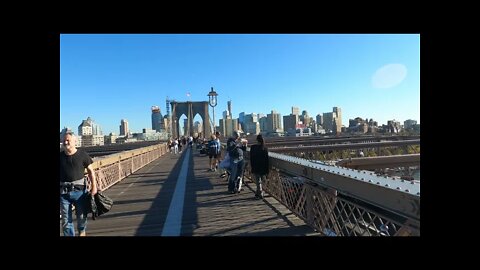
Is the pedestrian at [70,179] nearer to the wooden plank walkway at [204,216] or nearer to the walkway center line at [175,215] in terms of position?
the wooden plank walkway at [204,216]

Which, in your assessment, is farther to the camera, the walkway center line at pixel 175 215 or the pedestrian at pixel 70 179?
the walkway center line at pixel 175 215

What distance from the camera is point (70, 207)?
197 inches

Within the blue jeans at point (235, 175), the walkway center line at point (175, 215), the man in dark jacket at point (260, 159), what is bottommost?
the walkway center line at point (175, 215)

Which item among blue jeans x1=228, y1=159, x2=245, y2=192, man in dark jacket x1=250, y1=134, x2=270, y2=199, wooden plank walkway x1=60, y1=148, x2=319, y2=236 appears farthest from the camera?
blue jeans x1=228, y1=159, x2=245, y2=192

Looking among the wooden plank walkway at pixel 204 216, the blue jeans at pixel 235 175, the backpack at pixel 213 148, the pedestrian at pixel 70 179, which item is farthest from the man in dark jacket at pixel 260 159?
the backpack at pixel 213 148

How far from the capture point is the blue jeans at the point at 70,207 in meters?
4.85

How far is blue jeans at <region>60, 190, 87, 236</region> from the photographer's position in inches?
191

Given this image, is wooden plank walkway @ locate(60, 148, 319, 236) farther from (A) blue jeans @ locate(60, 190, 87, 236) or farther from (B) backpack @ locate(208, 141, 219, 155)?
(B) backpack @ locate(208, 141, 219, 155)

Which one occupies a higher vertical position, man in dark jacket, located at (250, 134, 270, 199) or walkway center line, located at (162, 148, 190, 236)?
man in dark jacket, located at (250, 134, 270, 199)

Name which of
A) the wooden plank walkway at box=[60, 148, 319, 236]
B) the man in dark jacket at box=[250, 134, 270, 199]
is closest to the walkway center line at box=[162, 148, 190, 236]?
the wooden plank walkway at box=[60, 148, 319, 236]
